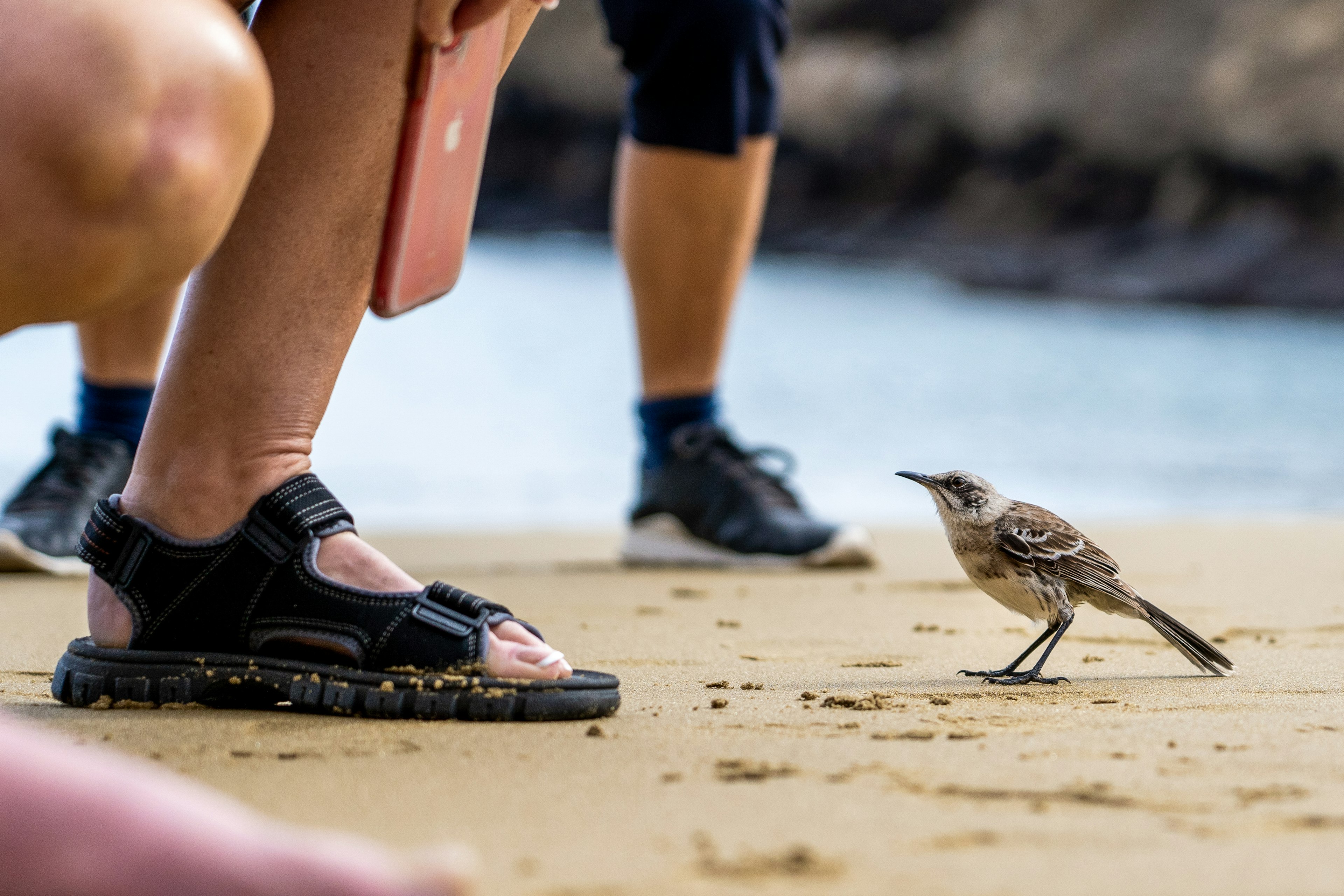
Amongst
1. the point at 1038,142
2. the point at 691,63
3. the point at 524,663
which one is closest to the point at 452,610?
the point at 524,663

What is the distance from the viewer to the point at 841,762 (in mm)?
1335

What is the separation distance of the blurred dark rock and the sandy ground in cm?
2230

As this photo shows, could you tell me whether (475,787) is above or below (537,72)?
below

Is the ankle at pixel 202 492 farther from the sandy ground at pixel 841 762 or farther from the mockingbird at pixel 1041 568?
the mockingbird at pixel 1041 568

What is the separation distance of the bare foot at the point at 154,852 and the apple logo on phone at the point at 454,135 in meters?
1.00

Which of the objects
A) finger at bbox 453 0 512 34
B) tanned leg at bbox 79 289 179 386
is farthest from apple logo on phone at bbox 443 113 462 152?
tanned leg at bbox 79 289 179 386

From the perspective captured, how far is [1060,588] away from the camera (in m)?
1.96

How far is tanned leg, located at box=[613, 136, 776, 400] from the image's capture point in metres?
3.21

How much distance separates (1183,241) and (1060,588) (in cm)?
2517

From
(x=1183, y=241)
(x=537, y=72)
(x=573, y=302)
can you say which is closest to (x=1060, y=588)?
(x=573, y=302)

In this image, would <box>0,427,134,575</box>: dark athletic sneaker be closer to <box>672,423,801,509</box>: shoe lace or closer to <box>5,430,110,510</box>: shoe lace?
<box>5,430,110,510</box>: shoe lace

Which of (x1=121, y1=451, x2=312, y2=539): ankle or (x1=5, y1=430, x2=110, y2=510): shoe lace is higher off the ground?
(x1=5, y1=430, x2=110, y2=510): shoe lace

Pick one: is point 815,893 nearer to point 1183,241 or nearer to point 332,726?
point 332,726

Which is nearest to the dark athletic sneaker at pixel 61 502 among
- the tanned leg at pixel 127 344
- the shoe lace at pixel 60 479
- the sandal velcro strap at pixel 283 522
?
the shoe lace at pixel 60 479
